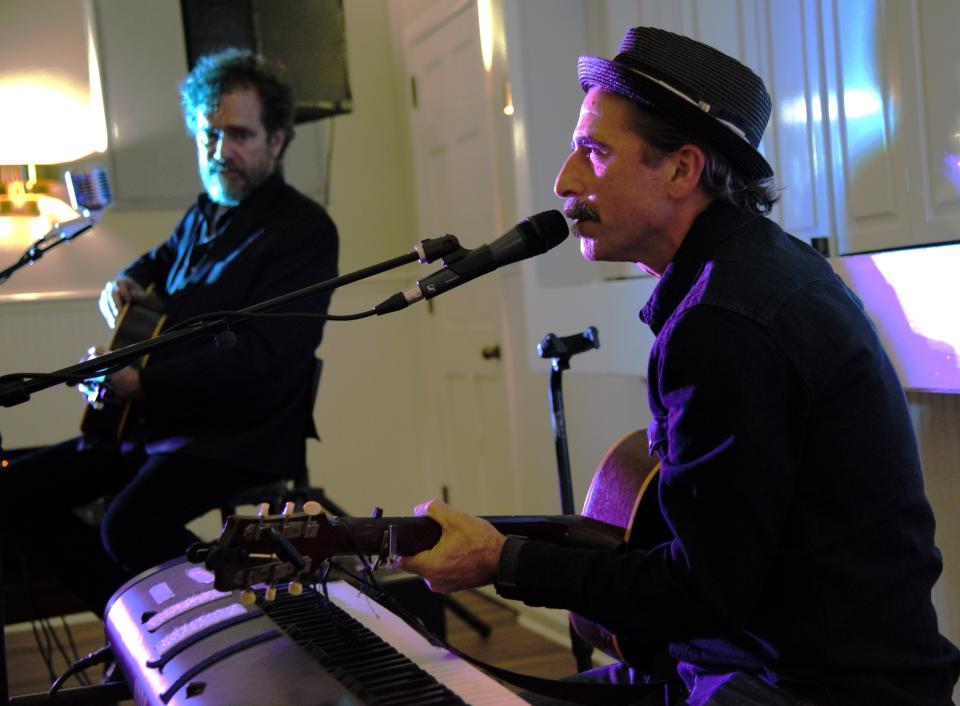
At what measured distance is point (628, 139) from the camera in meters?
1.38

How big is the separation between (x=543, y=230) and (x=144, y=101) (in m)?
3.21

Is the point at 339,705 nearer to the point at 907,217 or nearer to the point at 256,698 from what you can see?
the point at 256,698

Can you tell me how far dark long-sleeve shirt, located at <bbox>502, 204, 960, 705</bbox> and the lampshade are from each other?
3377 millimetres

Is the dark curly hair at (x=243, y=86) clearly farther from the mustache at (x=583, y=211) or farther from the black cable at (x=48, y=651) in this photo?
the mustache at (x=583, y=211)

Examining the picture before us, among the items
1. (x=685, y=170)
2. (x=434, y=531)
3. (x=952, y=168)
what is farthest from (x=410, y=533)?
(x=952, y=168)

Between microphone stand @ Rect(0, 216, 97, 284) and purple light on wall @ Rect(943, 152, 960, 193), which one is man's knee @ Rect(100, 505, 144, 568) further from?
purple light on wall @ Rect(943, 152, 960, 193)

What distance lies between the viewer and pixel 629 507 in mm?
1595

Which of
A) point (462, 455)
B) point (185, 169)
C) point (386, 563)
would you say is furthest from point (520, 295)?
point (386, 563)

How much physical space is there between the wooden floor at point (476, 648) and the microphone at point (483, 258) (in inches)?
76.2

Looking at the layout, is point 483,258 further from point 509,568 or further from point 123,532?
point 123,532

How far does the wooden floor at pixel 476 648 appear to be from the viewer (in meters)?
3.12

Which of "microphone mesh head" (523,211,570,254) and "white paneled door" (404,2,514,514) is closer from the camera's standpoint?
"microphone mesh head" (523,211,570,254)

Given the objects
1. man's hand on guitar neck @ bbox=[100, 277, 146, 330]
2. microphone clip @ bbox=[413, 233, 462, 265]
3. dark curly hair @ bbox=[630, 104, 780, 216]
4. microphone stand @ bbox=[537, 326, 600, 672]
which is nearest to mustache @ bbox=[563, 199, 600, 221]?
dark curly hair @ bbox=[630, 104, 780, 216]

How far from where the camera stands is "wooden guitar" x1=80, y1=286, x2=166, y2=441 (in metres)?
2.59
